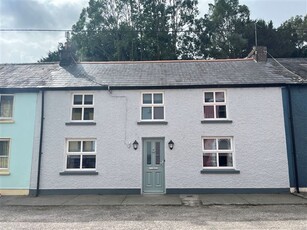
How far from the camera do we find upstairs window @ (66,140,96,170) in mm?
12320

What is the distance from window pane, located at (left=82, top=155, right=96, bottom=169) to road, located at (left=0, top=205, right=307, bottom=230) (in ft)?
9.57

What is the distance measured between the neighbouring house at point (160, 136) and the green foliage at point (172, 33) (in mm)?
19642

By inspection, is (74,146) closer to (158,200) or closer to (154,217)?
(158,200)

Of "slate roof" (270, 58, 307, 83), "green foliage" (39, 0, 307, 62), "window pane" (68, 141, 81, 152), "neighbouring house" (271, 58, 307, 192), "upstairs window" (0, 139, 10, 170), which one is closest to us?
"neighbouring house" (271, 58, 307, 192)

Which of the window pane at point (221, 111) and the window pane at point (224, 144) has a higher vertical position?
the window pane at point (221, 111)

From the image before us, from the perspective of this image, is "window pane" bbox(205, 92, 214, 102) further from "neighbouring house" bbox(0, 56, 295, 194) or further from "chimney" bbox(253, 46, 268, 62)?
"chimney" bbox(253, 46, 268, 62)

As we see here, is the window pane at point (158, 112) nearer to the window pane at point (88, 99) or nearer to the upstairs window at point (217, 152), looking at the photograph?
the upstairs window at point (217, 152)

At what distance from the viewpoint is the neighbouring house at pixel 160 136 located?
11.9m

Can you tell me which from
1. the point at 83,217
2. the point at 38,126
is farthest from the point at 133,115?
the point at 83,217

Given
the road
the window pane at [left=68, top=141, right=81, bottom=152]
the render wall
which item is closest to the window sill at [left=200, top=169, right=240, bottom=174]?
the render wall

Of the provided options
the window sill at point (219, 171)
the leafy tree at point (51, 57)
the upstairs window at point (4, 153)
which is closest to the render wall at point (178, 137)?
the window sill at point (219, 171)

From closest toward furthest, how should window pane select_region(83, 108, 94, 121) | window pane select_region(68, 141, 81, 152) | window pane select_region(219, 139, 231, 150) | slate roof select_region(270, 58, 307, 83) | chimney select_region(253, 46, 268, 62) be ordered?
1. window pane select_region(219, 139, 231, 150)
2. window pane select_region(68, 141, 81, 152)
3. window pane select_region(83, 108, 94, 121)
4. slate roof select_region(270, 58, 307, 83)
5. chimney select_region(253, 46, 268, 62)

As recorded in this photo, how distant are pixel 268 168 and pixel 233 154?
161 centimetres

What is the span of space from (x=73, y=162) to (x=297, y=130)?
10398 millimetres
